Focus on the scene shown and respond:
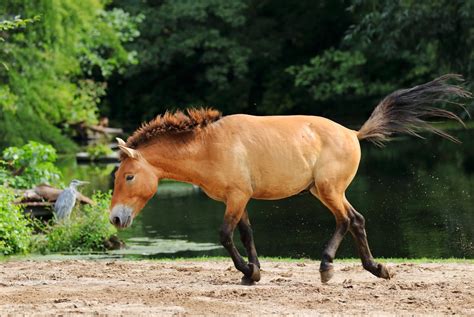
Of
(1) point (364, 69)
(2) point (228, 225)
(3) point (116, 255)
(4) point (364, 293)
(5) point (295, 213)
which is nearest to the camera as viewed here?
(4) point (364, 293)

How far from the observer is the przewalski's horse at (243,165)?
9750 millimetres

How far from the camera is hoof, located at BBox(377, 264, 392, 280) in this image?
9.95 metres

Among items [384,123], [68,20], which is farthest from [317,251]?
[68,20]

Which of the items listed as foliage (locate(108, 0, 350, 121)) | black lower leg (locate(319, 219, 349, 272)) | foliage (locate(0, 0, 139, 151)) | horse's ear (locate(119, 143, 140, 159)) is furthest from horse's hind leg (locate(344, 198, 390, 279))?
foliage (locate(108, 0, 350, 121))

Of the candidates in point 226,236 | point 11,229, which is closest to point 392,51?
point 11,229

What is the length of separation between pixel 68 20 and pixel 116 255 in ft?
59.6

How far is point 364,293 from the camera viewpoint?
8914mm

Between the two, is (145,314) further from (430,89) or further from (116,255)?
(116,255)

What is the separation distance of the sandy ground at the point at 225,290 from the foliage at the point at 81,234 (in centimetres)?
284

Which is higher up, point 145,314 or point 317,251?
point 145,314

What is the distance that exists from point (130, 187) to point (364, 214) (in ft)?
29.4

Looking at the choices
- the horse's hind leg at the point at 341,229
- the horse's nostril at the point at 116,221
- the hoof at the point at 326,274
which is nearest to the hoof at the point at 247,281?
the hoof at the point at 326,274

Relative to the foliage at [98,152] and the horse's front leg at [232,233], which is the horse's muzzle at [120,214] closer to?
the horse's front leg at [232,233]

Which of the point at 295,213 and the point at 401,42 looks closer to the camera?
the point at 295,213
